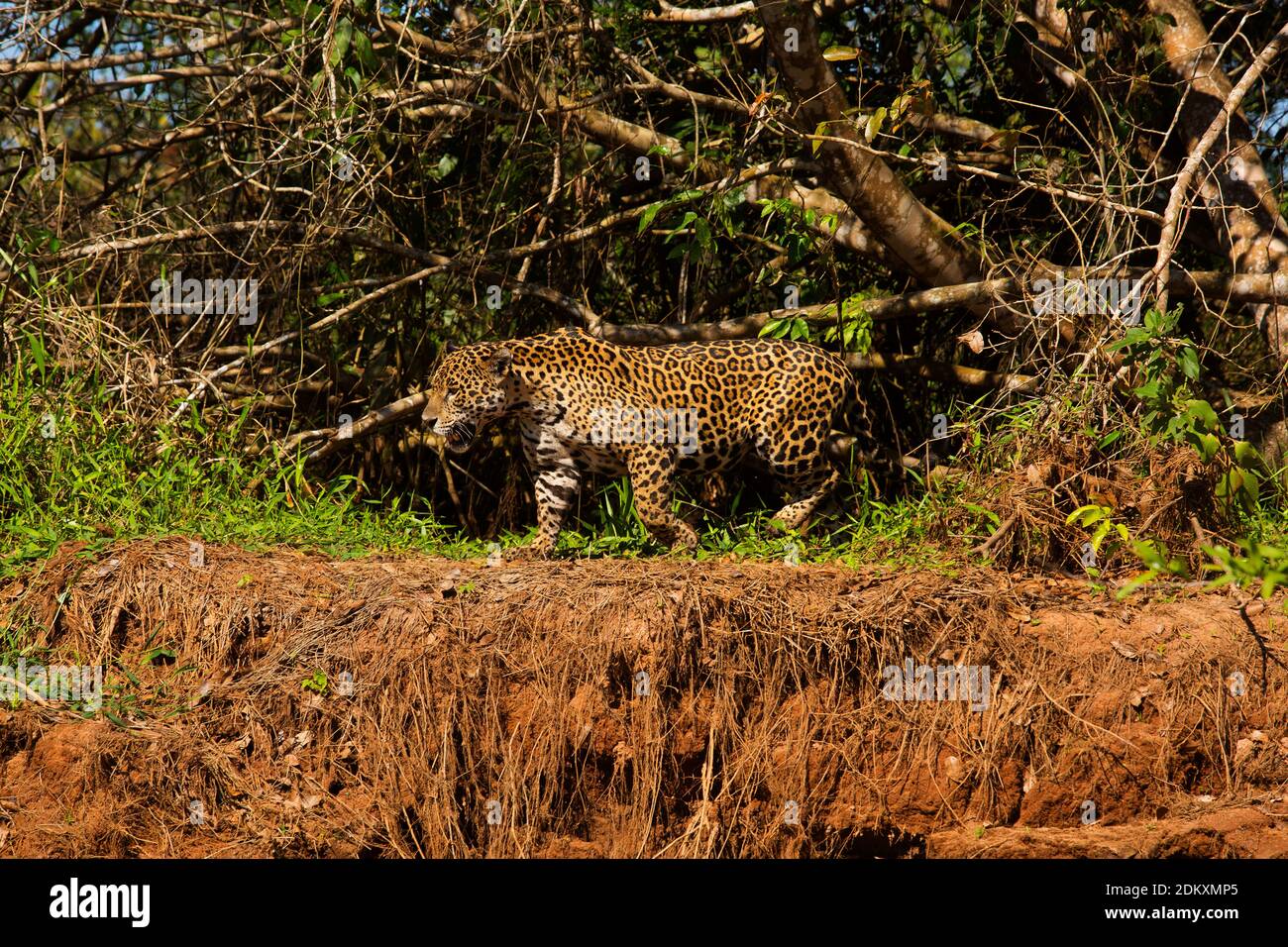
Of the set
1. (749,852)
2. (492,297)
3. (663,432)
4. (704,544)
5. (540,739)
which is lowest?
(749,852)

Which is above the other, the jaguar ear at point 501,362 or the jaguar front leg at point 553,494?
the jaguar ear at point 501,362

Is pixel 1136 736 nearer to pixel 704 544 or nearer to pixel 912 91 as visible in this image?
pixel 704 544

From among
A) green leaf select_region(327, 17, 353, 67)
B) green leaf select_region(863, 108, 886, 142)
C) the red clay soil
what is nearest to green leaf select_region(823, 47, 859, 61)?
green leaf select_region(863, 108, 886, 142)

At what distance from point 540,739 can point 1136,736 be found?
2.63 m

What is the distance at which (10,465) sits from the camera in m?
7.11

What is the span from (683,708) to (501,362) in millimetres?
2227

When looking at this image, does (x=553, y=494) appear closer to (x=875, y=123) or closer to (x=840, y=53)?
(x=875, y=123)

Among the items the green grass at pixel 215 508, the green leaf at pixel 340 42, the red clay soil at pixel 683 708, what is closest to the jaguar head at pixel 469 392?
the green grass at pixel 215 508

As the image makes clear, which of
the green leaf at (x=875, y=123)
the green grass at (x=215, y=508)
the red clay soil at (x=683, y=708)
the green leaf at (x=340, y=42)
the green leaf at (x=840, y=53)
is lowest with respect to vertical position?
the red clay soil at (x=683, y=708)

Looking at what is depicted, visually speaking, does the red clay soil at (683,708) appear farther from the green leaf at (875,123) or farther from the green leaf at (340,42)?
the green leaf at (340,42)

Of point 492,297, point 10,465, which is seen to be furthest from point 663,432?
point 10,465

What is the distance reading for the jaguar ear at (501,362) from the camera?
7227 millimetres

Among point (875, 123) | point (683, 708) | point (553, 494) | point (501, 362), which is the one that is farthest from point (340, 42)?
point (683, 708)
